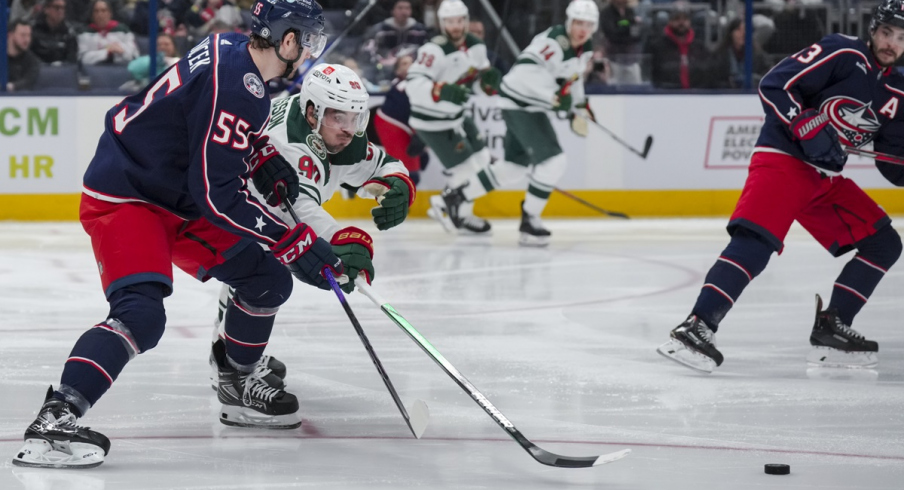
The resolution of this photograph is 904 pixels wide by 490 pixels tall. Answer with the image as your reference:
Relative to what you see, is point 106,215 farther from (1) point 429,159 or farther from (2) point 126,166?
(1) point 429,159

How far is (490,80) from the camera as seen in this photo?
7.66m

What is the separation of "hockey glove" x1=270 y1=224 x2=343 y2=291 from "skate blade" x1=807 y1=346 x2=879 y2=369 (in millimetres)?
1838

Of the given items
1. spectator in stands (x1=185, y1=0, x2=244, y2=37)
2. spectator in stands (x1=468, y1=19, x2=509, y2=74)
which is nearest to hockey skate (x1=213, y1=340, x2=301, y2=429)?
spectator in stands (x1=185, y1=0, x2=244, y2=37)

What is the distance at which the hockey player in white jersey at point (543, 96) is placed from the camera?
7.05 m

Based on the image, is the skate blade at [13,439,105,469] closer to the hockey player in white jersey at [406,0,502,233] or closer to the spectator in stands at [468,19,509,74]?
the hockey player in white jersey at [406,0,502,233]

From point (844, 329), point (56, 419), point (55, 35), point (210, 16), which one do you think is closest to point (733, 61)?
point (210, 16)

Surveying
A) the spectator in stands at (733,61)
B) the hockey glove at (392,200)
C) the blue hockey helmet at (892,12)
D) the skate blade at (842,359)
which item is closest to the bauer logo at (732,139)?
the spectator in stands at (733,61)

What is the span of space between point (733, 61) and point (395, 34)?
7.18ft

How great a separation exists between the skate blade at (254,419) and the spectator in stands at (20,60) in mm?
5075

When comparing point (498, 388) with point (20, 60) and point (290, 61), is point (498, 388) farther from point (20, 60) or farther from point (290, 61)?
point (20, 60)

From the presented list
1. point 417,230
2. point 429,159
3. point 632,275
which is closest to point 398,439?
point 632,275

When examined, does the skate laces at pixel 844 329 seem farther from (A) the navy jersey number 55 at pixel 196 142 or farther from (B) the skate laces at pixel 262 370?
(A) the navy jersey number 55 at pixel 196 142

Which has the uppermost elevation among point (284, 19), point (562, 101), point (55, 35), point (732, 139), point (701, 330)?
point (284, 19)

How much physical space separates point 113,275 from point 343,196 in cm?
534
